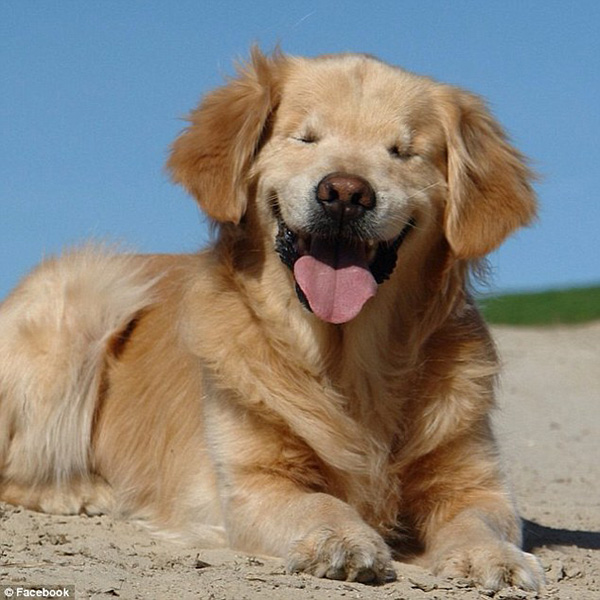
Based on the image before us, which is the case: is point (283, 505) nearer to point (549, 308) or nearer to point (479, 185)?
point (479, 185)

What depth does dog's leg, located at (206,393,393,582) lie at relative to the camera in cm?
457

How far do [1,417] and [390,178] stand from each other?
2.72 m

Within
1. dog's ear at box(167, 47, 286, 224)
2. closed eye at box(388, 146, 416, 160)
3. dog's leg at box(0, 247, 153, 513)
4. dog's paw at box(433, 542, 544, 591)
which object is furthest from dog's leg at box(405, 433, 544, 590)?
dog's leg at box(0, 247, 153, 513)

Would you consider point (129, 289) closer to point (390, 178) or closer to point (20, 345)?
point (20, 345)

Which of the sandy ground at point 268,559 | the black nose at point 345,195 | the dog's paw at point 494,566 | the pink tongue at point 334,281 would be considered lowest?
the sandy ground at point 268,559

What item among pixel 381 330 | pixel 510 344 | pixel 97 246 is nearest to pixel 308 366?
pixel 381 330

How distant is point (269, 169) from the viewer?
539 cm

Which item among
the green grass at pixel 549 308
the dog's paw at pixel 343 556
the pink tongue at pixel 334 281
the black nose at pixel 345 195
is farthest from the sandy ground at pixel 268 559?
the green grass at pixel 549 308

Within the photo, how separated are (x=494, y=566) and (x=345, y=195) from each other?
1464 millimetres

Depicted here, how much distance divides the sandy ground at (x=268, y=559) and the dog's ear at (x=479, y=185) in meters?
1.13

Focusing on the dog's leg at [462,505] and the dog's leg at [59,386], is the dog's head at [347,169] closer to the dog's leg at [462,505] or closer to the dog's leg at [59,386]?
the dog's leg at [462,505]

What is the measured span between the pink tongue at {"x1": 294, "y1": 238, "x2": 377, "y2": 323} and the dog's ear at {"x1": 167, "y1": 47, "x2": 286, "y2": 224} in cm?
40

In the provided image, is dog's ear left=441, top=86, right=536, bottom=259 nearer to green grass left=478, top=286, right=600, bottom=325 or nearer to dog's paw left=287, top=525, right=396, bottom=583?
dog's paw left=287, top=525, right=396, bottom=583

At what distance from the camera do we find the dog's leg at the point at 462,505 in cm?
491
